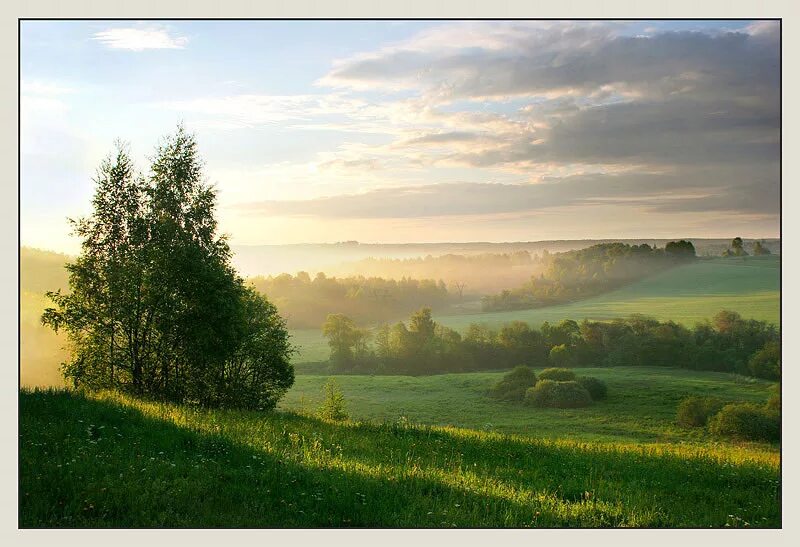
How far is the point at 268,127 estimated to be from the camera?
48.1 feet

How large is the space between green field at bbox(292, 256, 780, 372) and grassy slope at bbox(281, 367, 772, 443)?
2.27 m

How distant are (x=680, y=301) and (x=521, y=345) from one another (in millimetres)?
7728

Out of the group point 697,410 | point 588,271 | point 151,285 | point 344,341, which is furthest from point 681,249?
point 151,285

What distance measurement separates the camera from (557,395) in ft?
88.8

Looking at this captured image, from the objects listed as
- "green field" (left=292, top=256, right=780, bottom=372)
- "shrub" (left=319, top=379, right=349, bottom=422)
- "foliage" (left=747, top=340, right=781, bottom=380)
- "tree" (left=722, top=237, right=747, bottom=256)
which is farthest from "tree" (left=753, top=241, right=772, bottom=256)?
"shrub" (left=319, top=379, right=349, bottom=422)

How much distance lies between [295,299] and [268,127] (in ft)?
30.1

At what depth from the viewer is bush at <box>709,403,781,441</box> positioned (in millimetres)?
15758

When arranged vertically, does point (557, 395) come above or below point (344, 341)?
below

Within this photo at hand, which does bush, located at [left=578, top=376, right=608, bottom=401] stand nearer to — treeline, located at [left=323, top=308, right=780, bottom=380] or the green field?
treeline, located at [left=323, top=308, right=780, bottom=380]

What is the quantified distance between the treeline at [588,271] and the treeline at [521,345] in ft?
8.33

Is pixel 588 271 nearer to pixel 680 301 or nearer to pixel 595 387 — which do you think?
pixel 680 301

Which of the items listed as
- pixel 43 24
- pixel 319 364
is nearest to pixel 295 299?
pixel 319 364

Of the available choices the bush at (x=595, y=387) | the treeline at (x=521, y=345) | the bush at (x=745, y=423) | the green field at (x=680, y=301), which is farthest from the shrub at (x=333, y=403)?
the bush at (x=745, y=423)

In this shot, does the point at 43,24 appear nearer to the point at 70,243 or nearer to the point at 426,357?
the point at 70,243
